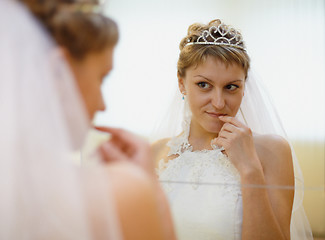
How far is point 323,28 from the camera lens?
1.38 metres

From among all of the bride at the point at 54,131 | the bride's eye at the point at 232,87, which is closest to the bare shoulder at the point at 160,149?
the bride's eye at the point at 232,87

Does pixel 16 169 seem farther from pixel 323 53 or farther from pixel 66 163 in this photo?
pixel 323 53

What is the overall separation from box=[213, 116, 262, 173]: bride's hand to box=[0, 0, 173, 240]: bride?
1.95 feet

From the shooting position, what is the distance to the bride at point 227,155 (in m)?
1.06

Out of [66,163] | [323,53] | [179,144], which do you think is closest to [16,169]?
[66,163]

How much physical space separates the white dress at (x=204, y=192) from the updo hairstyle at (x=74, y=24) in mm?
460

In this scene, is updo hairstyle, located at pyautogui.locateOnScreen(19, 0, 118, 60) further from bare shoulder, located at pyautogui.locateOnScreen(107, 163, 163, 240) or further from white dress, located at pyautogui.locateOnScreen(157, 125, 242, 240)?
white dress, located at pyautogui.locateOnScreen(157, 125, 242, 240)

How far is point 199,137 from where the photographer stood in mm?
1362

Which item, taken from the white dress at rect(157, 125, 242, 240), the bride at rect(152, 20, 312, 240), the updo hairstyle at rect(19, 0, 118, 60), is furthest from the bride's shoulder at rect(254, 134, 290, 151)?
the updo hairstyle at rect(19, 0, 118, 60)

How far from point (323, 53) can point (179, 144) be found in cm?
68

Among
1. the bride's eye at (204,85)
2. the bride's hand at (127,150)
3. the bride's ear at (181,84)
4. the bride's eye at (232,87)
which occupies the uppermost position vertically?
the bride's ear at (181,84)

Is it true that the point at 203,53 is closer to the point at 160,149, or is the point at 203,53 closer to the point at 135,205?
the point at 160,149

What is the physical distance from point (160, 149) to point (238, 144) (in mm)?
305

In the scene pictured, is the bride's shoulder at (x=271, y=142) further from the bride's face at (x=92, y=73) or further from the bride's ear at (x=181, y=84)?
the bride's face at (x=92, y=73)
